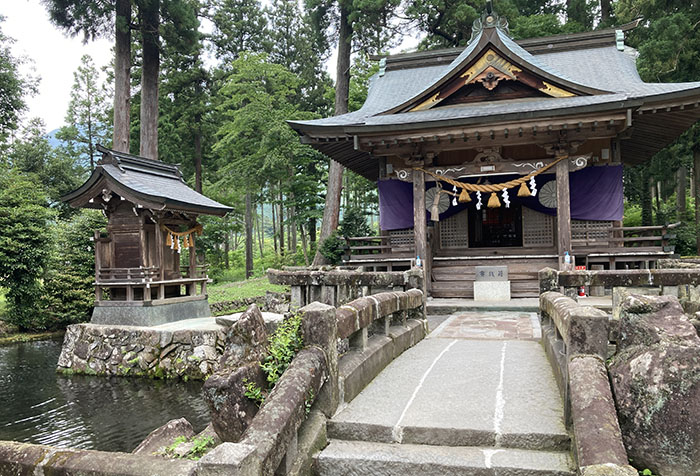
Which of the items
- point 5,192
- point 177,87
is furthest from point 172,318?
point 177,87

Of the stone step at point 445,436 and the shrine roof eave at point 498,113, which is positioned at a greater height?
the shrine roof eave at point 498,113

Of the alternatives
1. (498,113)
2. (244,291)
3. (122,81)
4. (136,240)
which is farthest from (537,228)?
(122,81)

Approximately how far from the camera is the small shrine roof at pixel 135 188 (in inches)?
552

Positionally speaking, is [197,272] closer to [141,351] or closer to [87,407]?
[141,351]

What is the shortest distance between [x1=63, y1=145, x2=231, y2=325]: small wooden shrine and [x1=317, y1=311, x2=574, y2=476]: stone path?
11.0 meters

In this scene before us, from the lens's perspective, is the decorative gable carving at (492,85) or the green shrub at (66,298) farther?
the green shrub at (66,298)

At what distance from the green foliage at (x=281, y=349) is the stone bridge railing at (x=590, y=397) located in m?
2.06

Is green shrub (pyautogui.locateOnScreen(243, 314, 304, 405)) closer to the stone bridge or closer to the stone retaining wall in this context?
the stone bridge

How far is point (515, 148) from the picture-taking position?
1554 centimetres

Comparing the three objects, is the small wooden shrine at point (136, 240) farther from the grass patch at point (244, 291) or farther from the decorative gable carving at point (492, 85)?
the decorative gable carving at point (492, 85)

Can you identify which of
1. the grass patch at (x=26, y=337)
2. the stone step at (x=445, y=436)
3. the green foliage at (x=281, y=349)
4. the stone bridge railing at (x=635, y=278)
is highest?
the stone bridge railing at (x=635, y=278)

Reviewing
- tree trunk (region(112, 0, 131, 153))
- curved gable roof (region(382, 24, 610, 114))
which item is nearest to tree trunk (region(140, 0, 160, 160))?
tree trunk (region(112, 0, 131, 153))

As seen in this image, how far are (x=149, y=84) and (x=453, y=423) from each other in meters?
20.7

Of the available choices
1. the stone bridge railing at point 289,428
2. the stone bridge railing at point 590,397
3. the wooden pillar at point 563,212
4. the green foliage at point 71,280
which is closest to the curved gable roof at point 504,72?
the wooden pillar at point 563,212
